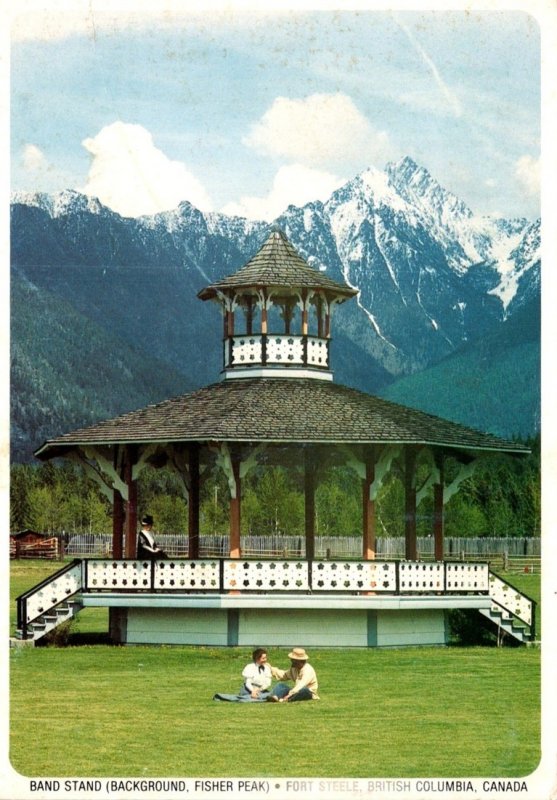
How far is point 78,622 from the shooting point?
1550 inches

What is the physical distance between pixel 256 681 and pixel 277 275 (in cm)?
1139

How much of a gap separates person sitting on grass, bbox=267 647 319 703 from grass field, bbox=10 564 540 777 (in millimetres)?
276

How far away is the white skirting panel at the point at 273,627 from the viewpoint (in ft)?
103

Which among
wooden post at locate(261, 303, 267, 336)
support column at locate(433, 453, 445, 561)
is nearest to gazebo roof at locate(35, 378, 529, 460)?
support column at locate(433, 453, 445, 561)

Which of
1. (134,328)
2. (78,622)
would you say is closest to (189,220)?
(78,622)

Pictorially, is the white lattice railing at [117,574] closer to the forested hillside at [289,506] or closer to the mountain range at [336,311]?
A: the mountain range at [336,311]

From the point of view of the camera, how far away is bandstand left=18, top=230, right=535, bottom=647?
103 ft

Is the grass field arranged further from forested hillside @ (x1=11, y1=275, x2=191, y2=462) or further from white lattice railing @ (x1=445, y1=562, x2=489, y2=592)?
forested hillside @ (x1=11, y1=275, x2=191, y2=462)

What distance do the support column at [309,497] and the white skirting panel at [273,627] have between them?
61.1 inches

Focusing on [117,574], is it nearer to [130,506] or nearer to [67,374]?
[130,506]

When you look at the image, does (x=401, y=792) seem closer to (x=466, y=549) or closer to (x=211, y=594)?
(x=211, y=594)

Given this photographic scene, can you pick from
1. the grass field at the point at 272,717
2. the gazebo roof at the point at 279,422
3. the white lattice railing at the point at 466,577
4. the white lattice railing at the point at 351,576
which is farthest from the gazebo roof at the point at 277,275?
the grass field at the point at 272,717

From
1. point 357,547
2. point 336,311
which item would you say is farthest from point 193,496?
point 336,311
